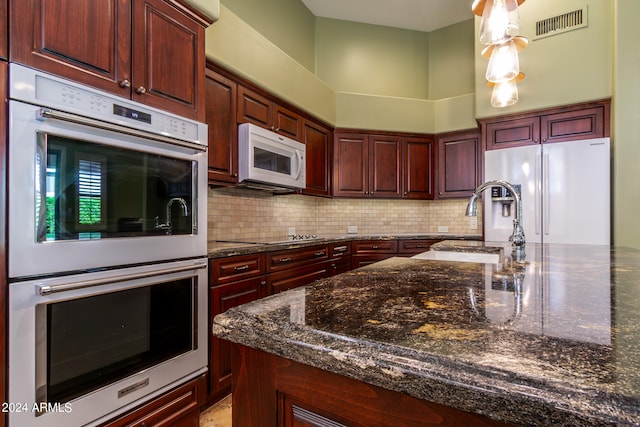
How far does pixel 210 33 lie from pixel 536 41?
3110 mm

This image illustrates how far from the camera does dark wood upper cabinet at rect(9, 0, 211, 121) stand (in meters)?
1.20

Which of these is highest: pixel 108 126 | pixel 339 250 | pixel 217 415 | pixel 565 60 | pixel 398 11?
pixel 398 11

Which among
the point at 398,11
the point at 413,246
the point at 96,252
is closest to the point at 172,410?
the point at 96,252

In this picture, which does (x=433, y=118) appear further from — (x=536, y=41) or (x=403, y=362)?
Result: (x=403, y=362)

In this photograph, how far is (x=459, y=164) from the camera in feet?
13.1

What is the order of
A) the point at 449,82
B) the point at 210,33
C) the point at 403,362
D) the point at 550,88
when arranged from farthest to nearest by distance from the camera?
the point at 449,82
the point at 550,88
the point at 210,33
the point at 403,362

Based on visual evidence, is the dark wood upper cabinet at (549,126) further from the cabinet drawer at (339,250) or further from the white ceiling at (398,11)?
the cabinet drawer at (339,250)

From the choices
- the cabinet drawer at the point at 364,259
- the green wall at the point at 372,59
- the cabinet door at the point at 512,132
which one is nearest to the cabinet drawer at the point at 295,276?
the cabinet drawer at the point at 364,259

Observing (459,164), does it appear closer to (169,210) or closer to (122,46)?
(169,210)

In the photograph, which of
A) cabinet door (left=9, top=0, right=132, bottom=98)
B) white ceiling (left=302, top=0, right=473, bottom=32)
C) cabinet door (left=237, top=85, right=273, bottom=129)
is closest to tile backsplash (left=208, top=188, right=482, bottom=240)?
cabinet door (left=237, top=85, right=273, bottom=129)

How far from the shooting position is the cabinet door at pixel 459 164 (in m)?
3.87

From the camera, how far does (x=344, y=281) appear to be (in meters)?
0.87

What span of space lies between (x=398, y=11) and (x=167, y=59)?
11.4 feet

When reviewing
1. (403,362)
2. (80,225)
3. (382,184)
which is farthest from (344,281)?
(382,184)
